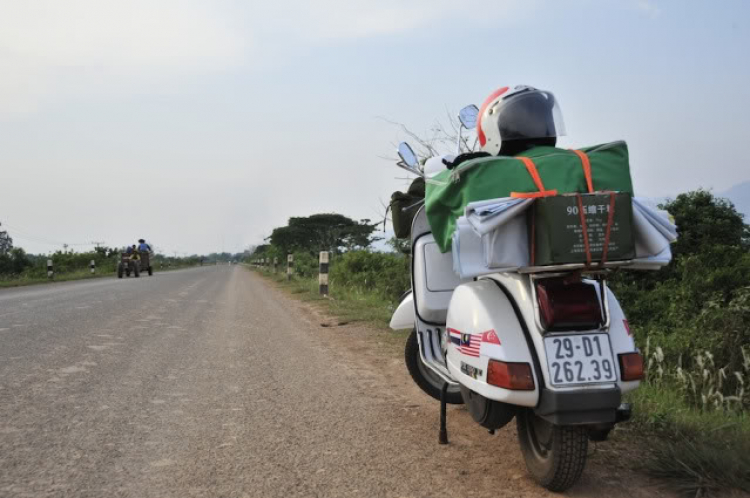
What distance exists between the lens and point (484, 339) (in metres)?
2.51

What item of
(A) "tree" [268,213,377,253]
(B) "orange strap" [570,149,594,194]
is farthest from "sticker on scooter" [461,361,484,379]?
(A) "tree" [268,213,377,253]

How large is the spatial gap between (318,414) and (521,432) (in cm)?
139

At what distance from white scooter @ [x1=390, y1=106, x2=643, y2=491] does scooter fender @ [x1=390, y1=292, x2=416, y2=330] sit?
1008 mm

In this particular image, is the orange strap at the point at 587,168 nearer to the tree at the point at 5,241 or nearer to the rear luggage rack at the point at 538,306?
the rear luggage rack at the point at 538,306

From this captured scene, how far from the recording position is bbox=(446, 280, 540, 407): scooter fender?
2.40 meters

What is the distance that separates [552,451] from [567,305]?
59 centimetres

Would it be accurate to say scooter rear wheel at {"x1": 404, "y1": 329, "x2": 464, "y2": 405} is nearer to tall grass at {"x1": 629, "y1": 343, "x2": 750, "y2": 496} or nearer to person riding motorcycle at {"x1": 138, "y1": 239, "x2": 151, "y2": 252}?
tall grass at {"x1": 629, "y1": 343, "x2": 750, "y2": 496}

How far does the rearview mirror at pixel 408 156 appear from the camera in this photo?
11.6 feet

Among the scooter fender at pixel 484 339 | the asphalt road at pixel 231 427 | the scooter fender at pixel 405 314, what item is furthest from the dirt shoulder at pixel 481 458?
the scooter fender at pixel 405 314

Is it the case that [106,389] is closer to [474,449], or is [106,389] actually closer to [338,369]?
[338,369]

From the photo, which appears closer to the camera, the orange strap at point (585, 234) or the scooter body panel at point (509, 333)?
the orange strap at point (585, 234)

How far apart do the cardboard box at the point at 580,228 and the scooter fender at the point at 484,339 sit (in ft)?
1.22

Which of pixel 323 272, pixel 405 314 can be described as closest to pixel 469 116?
pixel 405 314

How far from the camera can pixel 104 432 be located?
324 centimetres
